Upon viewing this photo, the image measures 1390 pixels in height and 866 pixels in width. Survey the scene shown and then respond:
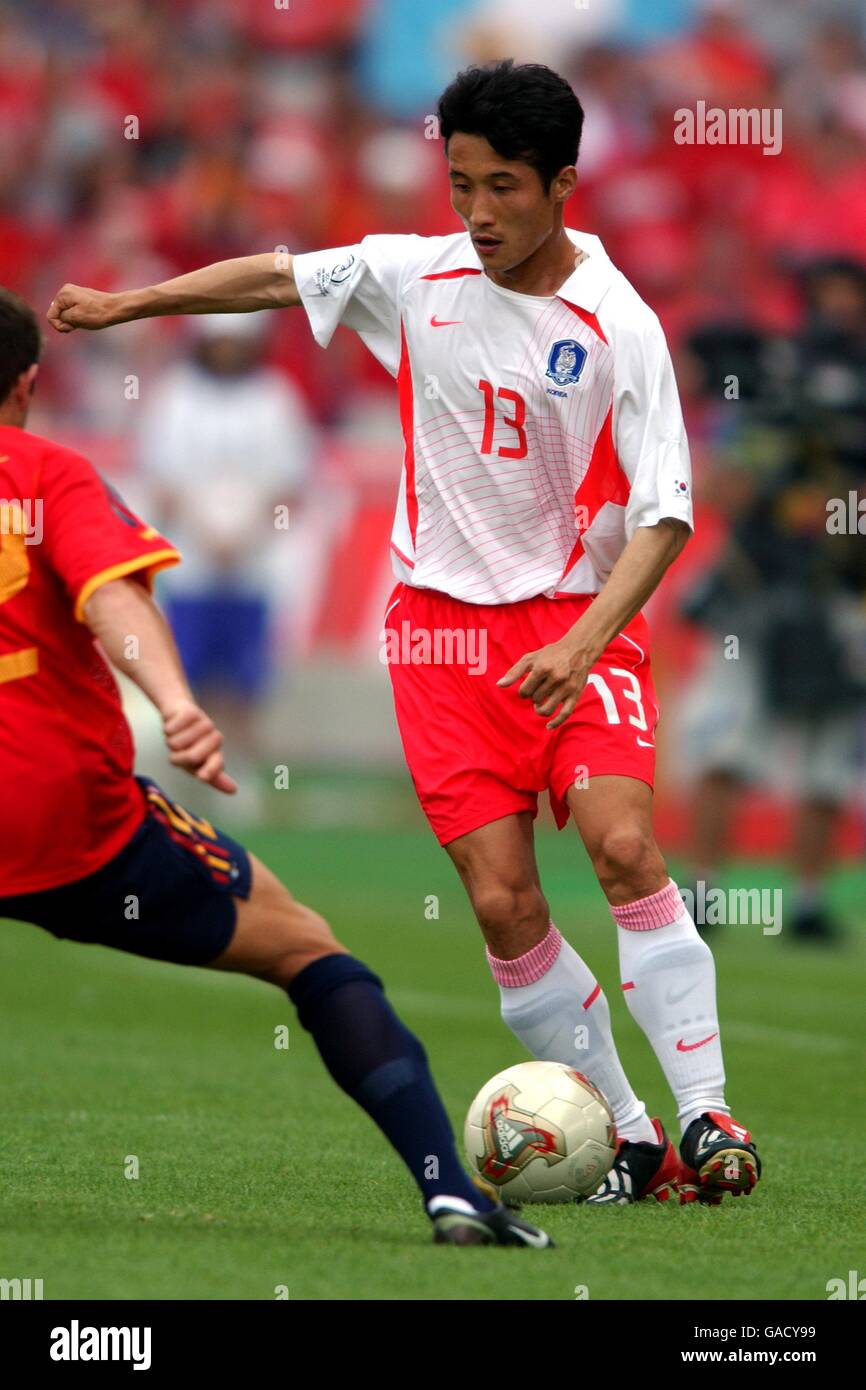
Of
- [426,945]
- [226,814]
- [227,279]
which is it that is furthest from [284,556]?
[227,279]

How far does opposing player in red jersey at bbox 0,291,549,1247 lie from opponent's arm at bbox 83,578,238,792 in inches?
1.3

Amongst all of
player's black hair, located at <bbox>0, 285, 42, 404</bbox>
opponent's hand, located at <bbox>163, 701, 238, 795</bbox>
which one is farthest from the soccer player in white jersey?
opponent's hand, located at <bbox>163, 701, 238, 795</bbox>

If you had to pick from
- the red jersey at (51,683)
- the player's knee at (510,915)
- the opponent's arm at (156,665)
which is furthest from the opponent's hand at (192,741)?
the player's knee at (510,915)

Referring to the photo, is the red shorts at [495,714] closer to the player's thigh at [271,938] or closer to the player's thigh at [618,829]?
the player's thigh at [618,829]

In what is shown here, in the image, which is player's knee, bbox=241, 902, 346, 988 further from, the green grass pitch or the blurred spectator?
the blurred spectator

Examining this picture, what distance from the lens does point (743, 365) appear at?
1296cm

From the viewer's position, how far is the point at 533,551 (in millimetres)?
5852

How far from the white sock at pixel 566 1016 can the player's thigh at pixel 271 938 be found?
1.17 m

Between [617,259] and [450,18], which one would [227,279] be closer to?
[617,259]

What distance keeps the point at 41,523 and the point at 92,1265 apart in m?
1.39

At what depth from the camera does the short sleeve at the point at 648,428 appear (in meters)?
5.56

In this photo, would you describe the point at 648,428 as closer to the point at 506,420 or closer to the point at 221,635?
the point at 506,420

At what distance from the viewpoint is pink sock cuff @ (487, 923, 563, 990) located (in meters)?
5.84

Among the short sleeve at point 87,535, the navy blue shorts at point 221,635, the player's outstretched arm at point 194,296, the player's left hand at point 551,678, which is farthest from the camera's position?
the navy blue shorts at point 221,635
